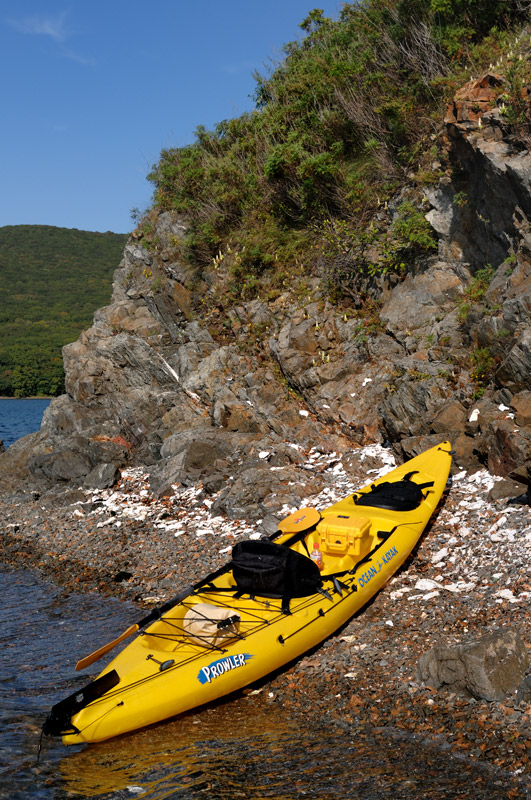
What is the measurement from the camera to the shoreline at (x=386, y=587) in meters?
6.00

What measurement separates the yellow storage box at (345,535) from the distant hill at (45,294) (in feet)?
244

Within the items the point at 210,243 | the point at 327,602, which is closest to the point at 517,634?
the point at 327,602

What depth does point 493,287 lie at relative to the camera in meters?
12.7

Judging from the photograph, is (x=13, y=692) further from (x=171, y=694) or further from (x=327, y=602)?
(x=327, y=602)

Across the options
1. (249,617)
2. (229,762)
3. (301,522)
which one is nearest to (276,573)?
(249,617)

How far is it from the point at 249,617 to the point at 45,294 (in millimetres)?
109087

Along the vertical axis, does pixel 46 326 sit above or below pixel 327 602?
above

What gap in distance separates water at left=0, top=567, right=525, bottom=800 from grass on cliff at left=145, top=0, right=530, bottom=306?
11.9 m

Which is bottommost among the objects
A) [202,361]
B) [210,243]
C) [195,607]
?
[195,607]

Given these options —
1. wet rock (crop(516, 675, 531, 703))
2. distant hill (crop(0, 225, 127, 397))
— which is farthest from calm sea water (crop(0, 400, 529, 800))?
distant hill (crop(0, 225, 127, 397))

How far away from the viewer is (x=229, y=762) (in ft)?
19.4

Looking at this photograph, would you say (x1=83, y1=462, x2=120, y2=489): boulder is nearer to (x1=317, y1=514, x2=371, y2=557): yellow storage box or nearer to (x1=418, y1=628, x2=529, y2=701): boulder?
(x1=317, y1=514, x2=371, y2=557): yellow storage box

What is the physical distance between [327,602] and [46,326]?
306ft

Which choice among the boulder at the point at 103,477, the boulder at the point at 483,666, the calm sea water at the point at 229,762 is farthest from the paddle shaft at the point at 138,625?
the boulder at the point at 103,477
